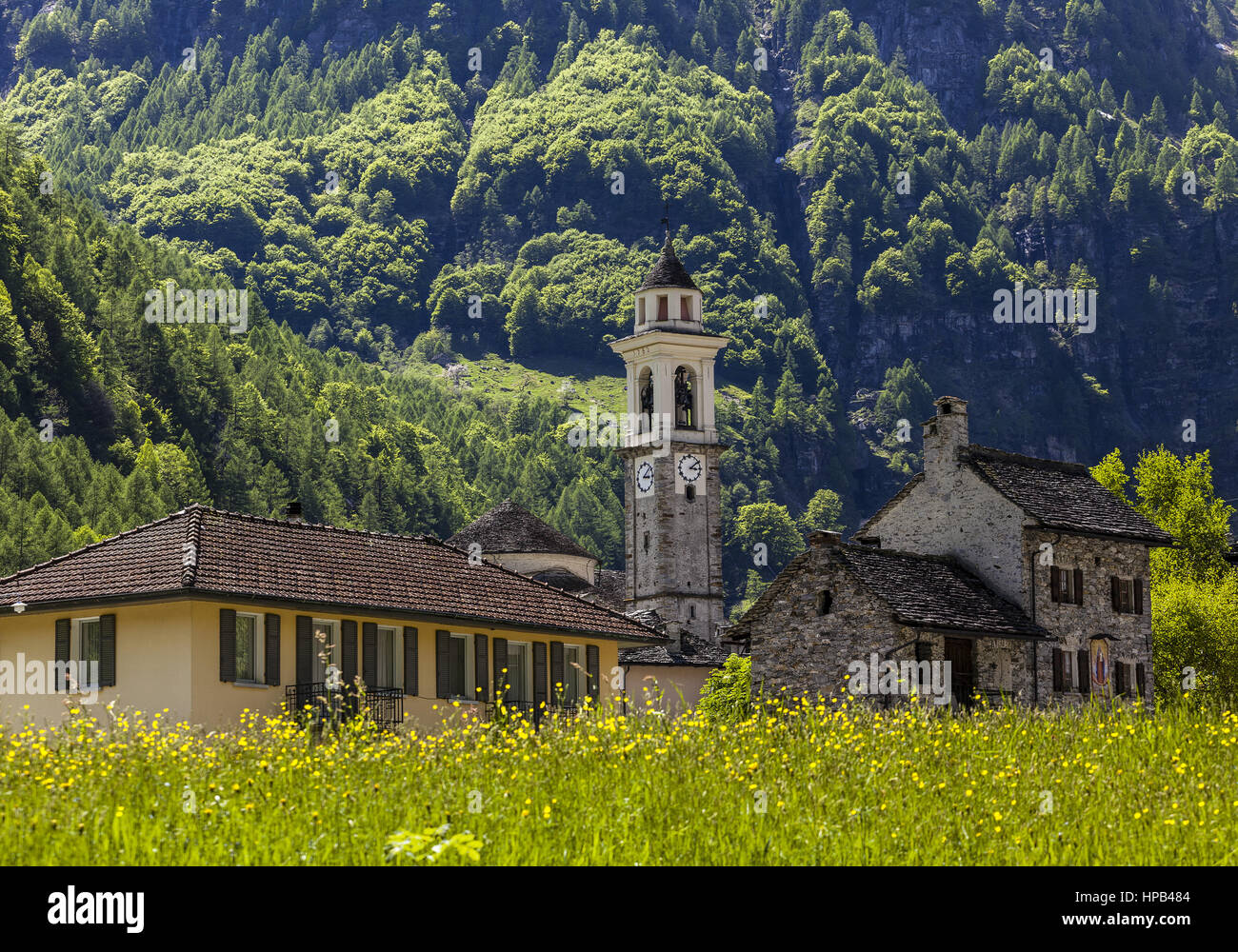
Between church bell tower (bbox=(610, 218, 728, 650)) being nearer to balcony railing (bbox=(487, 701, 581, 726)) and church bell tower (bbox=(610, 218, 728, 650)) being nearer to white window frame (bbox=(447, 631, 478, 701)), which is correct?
white window frame (bbox=(447, 631, 478, 701))

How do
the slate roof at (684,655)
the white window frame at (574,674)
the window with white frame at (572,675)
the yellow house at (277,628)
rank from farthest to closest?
the slate roof at (684,655)
the white window frame at (574,674)
the window with white frame at (572,675)
the yellow house at (277,628)

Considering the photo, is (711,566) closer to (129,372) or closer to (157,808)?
(129,372)

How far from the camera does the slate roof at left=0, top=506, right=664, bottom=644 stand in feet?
135

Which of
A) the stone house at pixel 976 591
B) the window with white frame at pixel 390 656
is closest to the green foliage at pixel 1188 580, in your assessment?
the stone house at pixel 976 591

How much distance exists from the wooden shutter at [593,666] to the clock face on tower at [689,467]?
57.6 metres

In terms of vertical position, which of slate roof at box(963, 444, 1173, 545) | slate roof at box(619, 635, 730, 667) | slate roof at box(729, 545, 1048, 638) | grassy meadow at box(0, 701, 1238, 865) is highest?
slate roof at box(963, 444, 1173, 545)

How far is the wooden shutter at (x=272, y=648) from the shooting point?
135 ft

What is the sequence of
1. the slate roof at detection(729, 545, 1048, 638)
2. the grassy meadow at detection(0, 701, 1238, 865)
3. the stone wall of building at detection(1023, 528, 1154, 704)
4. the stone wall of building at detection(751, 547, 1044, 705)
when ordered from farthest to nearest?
the stone wall of building at detection(1023, 528, 1154, 704), the slate roof at detection(729, 545, 1048, 638), the stone wall of building at detection(751, 547, 1044, 705), the grassy meadow at detection(0, 701, 1238, 865)

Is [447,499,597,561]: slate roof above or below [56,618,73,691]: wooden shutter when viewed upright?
above

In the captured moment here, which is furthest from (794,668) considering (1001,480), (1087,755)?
(1087,755)

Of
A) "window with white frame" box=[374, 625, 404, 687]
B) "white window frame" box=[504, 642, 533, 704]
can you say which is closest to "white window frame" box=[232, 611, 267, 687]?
"window with white frame" box=[374, 625, 404, 687]

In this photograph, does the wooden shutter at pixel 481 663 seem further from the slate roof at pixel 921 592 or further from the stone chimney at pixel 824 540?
the stone chimney at pixel 824 540

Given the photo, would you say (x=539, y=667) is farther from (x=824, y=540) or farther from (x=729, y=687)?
(x=729, y=687)

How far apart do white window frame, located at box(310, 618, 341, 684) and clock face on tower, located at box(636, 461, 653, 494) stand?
211ft
